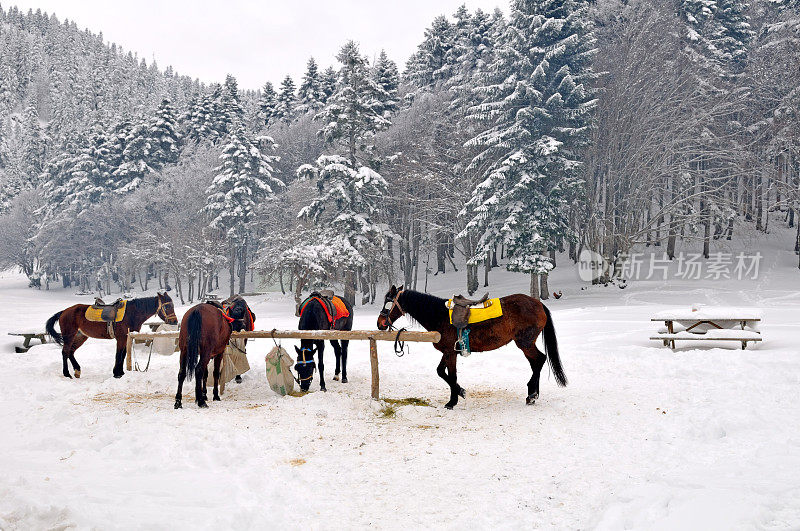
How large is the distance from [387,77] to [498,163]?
23978mm

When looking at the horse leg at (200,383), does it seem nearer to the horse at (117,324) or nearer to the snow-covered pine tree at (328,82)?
the horse at (117,324)

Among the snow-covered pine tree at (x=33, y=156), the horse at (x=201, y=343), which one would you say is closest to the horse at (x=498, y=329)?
the horse at (x=201, y=343)

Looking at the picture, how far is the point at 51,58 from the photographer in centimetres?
12962

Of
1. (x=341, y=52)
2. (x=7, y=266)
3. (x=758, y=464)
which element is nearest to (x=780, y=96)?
(x=341, y=52)

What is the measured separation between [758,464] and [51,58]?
16487 centimetres

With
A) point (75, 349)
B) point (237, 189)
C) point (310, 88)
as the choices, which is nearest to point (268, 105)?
point (310, 88)

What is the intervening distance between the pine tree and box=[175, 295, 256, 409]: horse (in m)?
21.1

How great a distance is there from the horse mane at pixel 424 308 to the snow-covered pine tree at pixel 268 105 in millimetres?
51621

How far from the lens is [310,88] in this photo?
51.3 metres

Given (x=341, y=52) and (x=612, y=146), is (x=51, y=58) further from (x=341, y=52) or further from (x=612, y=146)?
(x=612, y=146)

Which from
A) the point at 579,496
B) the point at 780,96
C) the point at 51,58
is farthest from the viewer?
the point at 51,58

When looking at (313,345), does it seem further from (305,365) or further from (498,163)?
(498,163)

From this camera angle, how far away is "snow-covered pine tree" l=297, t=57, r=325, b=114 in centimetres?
5019

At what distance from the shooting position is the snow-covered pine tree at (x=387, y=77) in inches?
1678
